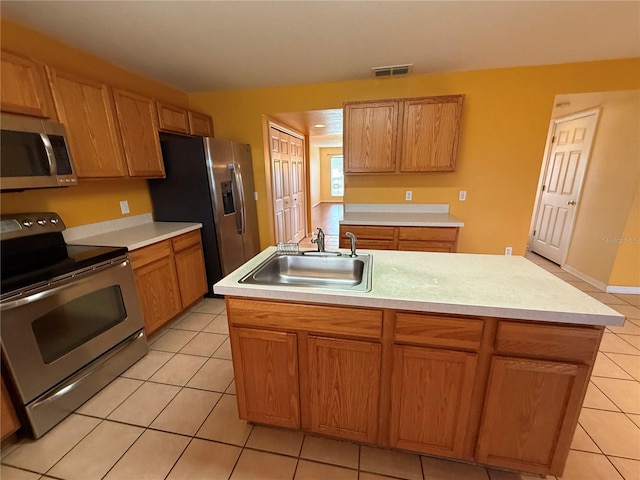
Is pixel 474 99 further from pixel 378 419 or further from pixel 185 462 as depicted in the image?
pixel 185 462

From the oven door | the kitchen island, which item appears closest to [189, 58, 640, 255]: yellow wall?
the kitchen island

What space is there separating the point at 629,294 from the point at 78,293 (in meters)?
5.17

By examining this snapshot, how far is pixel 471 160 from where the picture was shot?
309 cm

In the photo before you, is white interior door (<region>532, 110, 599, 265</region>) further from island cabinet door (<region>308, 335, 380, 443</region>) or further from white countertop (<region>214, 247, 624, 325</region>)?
island cabinet door (<region>308, 335, 380, 443</region>)

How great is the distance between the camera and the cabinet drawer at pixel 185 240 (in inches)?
99.7

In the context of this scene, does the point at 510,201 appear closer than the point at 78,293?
No

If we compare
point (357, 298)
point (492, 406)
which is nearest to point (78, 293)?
point (357, 298)

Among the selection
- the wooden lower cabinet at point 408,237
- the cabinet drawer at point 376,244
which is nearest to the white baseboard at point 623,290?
the wooden lower cabinet at point 408,237

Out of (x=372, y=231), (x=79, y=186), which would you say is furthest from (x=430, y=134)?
(x=79, y=186)

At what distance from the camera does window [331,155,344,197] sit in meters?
10.9

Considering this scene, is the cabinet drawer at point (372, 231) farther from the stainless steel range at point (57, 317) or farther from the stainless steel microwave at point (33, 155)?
the stainless steel microwave at point (33, 155)

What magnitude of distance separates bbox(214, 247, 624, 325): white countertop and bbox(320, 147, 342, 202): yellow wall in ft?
32.0

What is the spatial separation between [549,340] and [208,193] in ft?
9.27

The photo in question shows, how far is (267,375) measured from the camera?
138 cm
